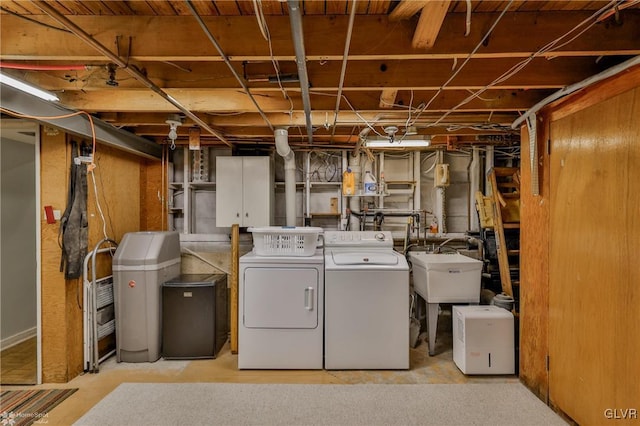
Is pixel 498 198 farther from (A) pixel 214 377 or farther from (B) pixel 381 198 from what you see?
(A) pixel 214 377

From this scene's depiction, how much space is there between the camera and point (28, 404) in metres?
2.45

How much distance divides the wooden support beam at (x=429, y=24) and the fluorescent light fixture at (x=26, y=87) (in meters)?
2.38

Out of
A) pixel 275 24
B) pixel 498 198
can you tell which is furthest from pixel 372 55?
pixel 498 198

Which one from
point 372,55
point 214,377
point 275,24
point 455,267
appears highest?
point 275,24

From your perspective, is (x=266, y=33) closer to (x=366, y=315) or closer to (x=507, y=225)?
(x=366, y=315)

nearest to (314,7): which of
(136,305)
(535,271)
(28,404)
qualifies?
(535,271)

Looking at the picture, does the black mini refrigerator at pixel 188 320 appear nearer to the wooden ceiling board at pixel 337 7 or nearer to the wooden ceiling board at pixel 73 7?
the wooden ceiling board at pixel 73 7

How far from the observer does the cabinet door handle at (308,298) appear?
9.58ft

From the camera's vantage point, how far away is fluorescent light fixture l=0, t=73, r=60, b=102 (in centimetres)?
196

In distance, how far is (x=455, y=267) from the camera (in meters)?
3.12

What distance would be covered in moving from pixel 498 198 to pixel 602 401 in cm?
202

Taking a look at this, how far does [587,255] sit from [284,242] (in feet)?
7.37

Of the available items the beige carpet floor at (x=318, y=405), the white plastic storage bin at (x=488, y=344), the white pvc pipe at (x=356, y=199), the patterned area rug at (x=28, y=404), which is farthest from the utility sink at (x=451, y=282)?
the patterned area rug at (x=28, y=404)

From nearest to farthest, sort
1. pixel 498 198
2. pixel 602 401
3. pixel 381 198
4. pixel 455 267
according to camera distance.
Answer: pixel 602 401 → pixel 455 267 → pixel 498 198 → pixel 381 198
